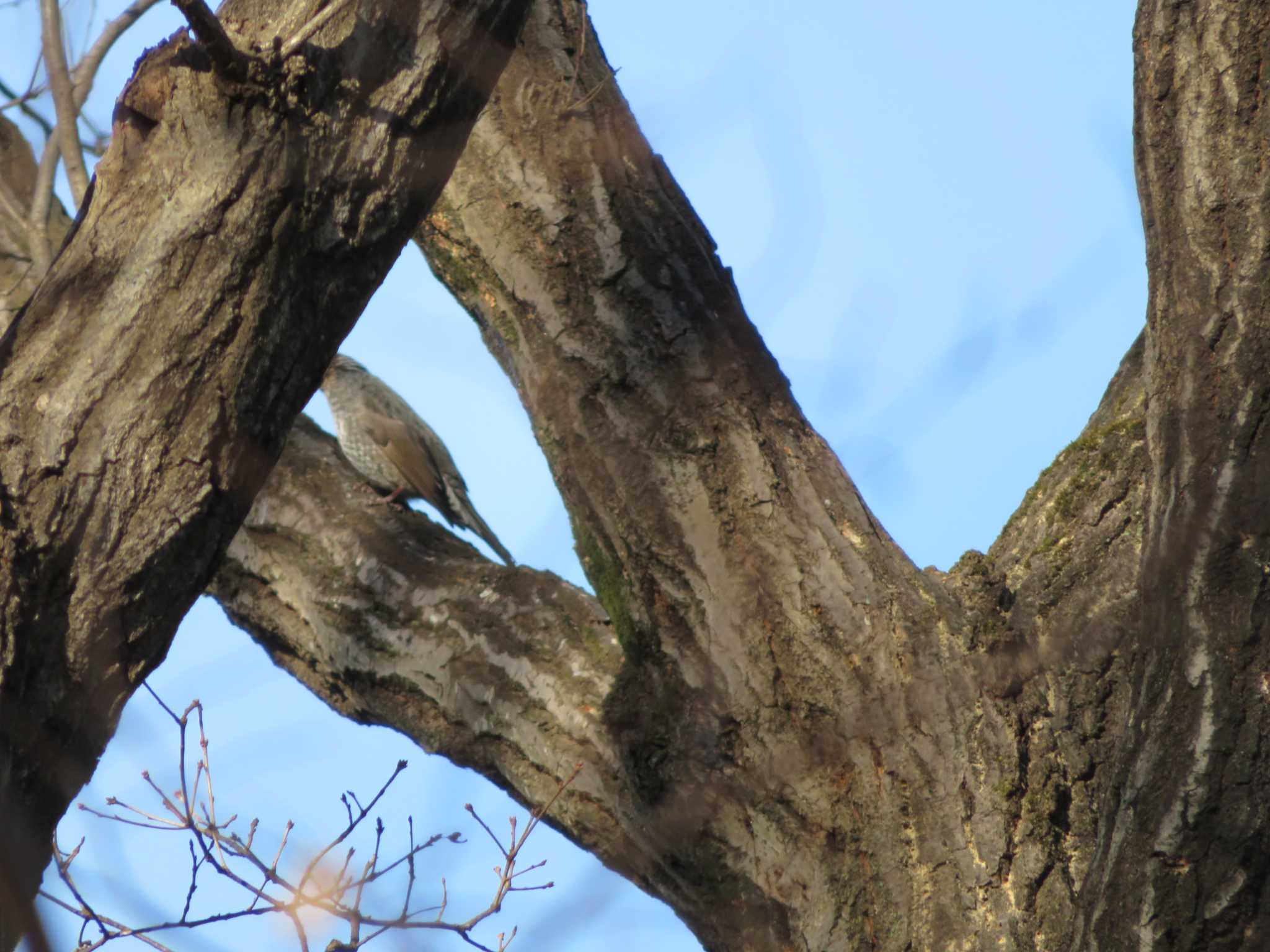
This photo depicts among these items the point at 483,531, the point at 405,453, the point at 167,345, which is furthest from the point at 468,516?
the point at 167,345

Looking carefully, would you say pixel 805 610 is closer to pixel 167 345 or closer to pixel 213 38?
pixel 167 345

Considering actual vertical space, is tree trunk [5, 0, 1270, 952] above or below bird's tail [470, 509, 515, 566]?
below

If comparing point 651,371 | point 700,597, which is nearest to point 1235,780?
point 700,597

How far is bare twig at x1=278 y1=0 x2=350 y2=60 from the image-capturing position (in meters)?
1.77

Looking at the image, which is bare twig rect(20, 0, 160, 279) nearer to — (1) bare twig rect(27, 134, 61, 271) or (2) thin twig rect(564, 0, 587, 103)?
(1) bare twig rect(27, 134, 61, 271)

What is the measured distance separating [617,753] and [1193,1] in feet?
6.43

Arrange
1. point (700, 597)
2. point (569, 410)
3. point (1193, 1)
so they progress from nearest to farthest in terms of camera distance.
Result: point (1193, 1) < point (700, 597) < point (569, 410)

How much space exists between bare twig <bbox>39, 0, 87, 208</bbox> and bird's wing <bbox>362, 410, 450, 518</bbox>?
390cm

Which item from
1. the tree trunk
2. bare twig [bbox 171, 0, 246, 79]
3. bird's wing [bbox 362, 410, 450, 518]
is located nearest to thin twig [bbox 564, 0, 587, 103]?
the tree trunk

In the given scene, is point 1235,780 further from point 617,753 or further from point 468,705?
point 468,705

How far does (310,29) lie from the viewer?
1794 millimetres

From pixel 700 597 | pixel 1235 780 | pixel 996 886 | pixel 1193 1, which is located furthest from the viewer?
pixel 700 597

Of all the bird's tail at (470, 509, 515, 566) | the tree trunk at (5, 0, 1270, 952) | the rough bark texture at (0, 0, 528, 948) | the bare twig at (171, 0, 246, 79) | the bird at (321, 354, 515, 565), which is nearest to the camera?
the bare twig at (171, 0, 246, 79)

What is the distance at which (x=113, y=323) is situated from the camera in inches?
68.9
